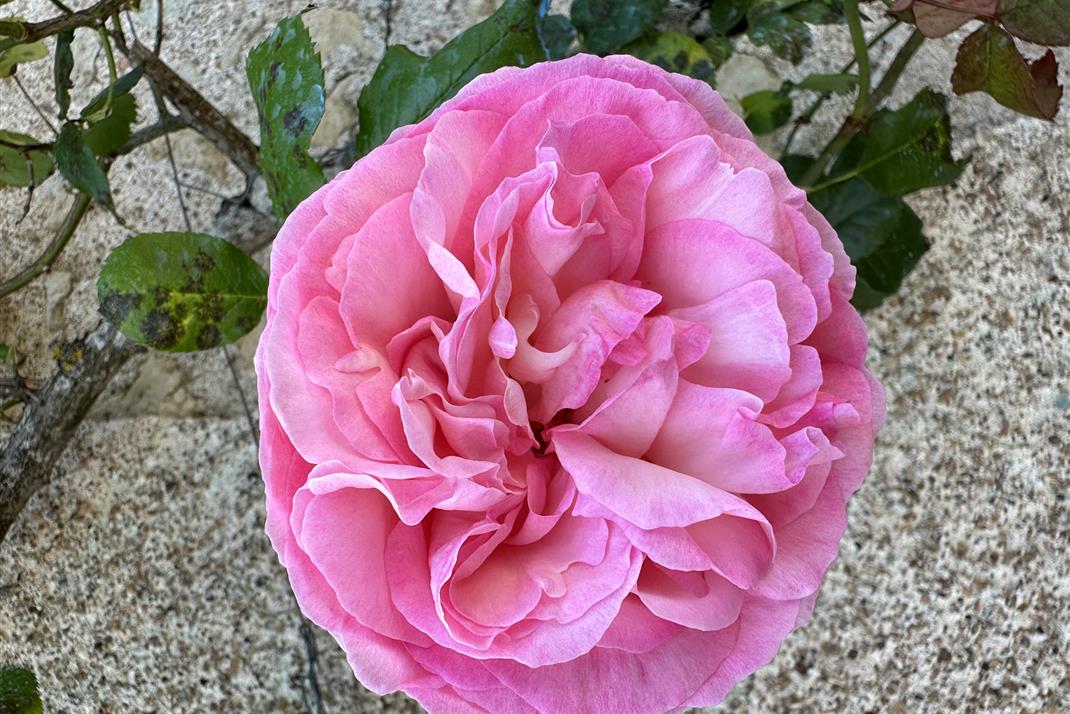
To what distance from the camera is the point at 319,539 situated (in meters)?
0.27

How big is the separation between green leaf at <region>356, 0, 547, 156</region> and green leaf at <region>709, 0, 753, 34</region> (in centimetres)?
19

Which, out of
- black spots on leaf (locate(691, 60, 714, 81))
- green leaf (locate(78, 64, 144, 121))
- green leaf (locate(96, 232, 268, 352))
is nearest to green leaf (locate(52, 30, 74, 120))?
green leaf (locate(78, 64, 144, 121))

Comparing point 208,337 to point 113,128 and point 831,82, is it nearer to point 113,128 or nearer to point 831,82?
point 113,128

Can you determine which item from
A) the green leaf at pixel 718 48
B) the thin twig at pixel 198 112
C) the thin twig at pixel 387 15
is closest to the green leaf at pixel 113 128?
the thin twig at pixel 198 112

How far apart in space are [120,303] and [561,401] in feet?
0.76

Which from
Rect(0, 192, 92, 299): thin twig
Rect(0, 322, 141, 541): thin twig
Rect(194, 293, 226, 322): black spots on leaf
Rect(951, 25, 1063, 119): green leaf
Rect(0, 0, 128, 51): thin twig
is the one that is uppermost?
Rect(0, 0, 128, 51): thin twig

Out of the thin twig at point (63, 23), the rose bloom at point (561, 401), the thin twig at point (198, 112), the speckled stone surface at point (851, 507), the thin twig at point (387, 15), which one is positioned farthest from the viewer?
the thin twig at point (387, 15)

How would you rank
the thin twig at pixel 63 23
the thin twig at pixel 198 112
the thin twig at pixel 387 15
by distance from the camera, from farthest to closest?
the thin twig at pixel 387 15 → the thin twig at pixel 198 112 → the thin twig at pixel 63 23

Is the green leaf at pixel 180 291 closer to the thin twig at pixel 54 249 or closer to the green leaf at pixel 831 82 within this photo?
the thin twig at pixel 54 249

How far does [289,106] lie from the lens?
406 mm

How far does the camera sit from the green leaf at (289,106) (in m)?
0.40

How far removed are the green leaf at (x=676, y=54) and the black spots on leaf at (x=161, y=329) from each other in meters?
0.32

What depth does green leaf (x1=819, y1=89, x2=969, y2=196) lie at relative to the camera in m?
0.51

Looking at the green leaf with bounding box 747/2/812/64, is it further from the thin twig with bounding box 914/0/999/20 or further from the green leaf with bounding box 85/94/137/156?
the green leaf with bounding box 85/94/137/156
